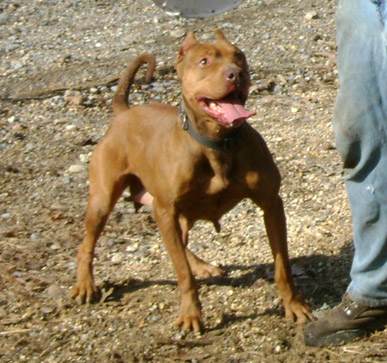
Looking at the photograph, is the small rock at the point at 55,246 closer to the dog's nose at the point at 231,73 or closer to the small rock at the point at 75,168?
the small rock at the point at 75,168

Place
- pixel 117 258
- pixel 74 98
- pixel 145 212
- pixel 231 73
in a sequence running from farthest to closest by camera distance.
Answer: pixel 74 98 → pixel 145 212 → pixel 117 258 → pixel 231 73

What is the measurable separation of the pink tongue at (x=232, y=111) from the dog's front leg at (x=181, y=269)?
544 mm

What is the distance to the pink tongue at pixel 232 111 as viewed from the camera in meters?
5.20

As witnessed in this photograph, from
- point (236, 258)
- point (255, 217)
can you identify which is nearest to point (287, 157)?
point (255, 217)

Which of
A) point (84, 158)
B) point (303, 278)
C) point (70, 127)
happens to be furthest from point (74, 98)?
point (303, 278)

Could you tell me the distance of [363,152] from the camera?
4.88 metres

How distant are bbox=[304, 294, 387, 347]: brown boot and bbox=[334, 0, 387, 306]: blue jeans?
141mm

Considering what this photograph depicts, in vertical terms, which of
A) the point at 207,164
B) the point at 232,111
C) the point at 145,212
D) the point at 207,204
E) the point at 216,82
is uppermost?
the point at 216,82

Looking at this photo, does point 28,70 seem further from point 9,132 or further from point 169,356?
point 169,356

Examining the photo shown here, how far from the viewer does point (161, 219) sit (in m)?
5.59

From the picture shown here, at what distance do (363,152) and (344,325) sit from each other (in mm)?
839

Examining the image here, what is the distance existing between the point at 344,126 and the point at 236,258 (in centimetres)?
171

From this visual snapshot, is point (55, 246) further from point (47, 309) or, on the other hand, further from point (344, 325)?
point (344, 325)

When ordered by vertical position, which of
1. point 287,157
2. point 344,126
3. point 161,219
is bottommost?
point 287,157
